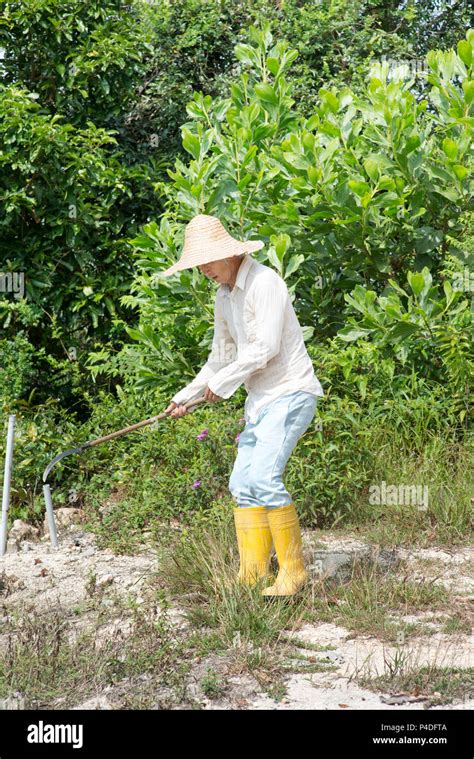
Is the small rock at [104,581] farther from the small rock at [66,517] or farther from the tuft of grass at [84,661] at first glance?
the small rock at [66,517]

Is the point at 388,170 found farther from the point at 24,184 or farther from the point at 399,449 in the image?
the point at 24,184

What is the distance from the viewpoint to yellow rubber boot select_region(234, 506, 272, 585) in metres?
4.18

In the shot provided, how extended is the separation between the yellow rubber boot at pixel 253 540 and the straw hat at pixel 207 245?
42.6 inches

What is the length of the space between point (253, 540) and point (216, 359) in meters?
0.85

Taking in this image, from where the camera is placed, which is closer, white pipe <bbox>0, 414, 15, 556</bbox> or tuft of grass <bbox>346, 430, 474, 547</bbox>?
tuft of grass <bbox>346, 430, 474, 547</bbox>

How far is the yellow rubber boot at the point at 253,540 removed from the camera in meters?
4.18

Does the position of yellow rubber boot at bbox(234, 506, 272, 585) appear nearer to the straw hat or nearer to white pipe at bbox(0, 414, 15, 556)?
the straw hat

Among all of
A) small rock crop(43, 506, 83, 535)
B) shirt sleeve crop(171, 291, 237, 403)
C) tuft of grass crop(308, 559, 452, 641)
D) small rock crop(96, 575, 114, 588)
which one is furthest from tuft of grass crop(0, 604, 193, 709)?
small rock crop(43, 506, 83, 535)

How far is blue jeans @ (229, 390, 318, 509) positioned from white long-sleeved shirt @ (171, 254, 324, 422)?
48mm

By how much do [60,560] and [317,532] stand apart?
1364mm

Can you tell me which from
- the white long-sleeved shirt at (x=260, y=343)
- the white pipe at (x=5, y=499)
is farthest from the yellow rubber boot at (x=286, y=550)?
the white pipe at (x=5, y=499)

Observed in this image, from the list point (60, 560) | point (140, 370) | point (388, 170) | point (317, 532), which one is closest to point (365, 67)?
point (388, 170)

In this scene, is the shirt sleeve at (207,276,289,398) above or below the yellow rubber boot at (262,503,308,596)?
above

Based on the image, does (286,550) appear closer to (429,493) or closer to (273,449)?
(273,449)
